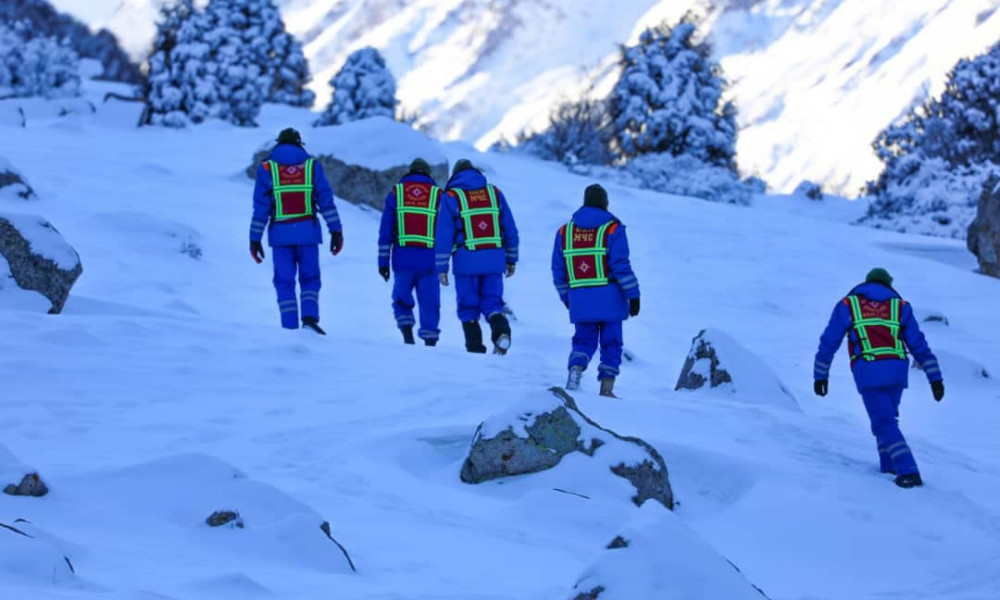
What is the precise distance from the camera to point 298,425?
7.16 meters

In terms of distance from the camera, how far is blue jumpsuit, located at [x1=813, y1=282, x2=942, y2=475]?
768 centimetres

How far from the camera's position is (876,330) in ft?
25.8

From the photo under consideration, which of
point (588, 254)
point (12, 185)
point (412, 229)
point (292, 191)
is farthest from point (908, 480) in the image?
point (12, 185)

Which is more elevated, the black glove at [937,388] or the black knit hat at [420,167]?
the black knit hat at [420,167]

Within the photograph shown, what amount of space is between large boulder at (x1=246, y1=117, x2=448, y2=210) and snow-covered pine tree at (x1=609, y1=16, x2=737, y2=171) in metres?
17.5

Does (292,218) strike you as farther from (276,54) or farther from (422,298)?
(276,54)

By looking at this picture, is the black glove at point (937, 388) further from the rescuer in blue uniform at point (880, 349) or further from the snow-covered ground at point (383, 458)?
the snow-covered ground at point (383, 458)

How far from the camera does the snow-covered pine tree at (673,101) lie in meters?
36.6

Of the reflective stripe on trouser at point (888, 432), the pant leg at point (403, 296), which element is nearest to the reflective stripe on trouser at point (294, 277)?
the pant leg at point (403, 296)

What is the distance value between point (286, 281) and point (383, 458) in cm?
405

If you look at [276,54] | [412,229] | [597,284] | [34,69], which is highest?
[276,54]

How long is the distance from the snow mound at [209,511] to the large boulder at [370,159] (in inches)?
561

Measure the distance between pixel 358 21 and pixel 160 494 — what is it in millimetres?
153889

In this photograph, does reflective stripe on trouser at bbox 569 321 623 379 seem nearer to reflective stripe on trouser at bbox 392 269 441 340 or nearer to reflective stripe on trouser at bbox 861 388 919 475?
reflective stripe on trouser at bbox 861 388 919 475
